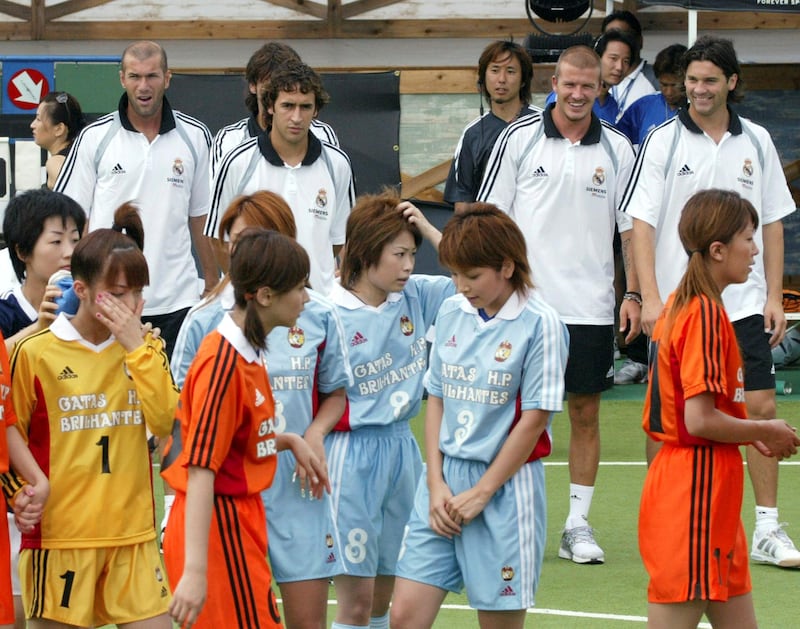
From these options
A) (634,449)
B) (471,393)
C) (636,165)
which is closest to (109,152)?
(636,165)

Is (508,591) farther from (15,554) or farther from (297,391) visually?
(15,554)

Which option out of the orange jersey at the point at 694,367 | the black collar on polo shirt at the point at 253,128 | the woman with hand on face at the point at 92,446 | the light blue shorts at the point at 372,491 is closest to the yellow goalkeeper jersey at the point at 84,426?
the woman with hand on face at the point at 92,446

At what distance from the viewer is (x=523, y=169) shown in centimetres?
678

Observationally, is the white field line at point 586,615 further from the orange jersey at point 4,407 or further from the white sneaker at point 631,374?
the white sneaker at point 631,374

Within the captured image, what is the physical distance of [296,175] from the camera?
6496 mm

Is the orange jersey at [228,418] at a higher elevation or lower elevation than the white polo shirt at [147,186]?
lower

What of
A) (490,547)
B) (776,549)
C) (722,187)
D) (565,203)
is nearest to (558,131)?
(565,203)

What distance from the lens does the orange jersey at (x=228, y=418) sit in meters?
3.65

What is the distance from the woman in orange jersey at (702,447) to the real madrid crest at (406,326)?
0.93 meters

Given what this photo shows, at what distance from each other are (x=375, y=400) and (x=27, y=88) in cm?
774

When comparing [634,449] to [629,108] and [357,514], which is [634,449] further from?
[357,514]

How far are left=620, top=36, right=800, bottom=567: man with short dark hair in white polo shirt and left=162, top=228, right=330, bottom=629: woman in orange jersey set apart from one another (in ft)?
9.69

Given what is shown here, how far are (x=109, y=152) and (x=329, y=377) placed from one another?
8.88 ft

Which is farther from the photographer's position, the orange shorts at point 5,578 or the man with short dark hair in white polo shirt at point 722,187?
the man with short dark hair in white polo shirt at point 722,187
